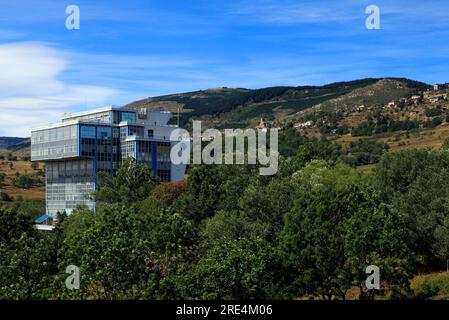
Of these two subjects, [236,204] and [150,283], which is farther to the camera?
[236,204]

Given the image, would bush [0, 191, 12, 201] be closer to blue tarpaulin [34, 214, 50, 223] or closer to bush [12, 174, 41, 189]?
bush [12, 174, 41, 189]

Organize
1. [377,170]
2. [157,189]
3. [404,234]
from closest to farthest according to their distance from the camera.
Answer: [404,234]
[377,170]
[157,189]

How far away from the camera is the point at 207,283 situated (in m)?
40.7

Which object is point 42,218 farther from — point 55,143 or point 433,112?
point 433,112

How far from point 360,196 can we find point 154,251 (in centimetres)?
1497

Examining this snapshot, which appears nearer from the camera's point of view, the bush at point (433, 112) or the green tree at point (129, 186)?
the green tree at point (129, 186)

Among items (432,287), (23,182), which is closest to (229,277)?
(432,287)

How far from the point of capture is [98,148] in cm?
10781

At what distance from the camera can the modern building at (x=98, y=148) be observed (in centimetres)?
10688

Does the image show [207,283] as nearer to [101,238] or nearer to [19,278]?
[101,238]

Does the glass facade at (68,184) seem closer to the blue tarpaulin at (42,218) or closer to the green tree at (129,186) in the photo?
the blue tarpaulin at (42,218)

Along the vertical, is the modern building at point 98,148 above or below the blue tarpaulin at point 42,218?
above

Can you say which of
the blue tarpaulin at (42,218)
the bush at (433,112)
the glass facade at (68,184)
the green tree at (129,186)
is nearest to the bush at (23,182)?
the glass facade at (68,184)
